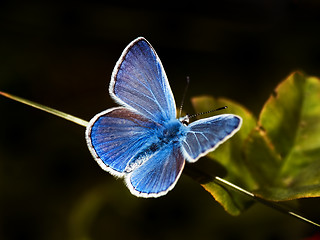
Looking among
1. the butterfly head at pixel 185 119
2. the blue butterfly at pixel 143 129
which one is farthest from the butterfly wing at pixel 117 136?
the butterfly head at pixel 185 119

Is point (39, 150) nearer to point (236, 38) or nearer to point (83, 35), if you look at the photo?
point (83, 35)

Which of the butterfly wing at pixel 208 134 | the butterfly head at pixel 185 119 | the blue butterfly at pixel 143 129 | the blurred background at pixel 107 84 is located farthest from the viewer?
the blurred background at pixel 107 84

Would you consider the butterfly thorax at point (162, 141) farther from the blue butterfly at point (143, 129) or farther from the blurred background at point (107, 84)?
the blurred background at point (107, 84)

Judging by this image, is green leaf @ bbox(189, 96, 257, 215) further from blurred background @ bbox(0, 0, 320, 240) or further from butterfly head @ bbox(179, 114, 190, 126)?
blurred background @ bbox(0, 0, 320, 240)

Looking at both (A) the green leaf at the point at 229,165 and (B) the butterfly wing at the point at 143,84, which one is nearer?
(A) the green leaf at the point at 229,165

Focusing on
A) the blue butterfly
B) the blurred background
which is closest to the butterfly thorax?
the blue butterfly
